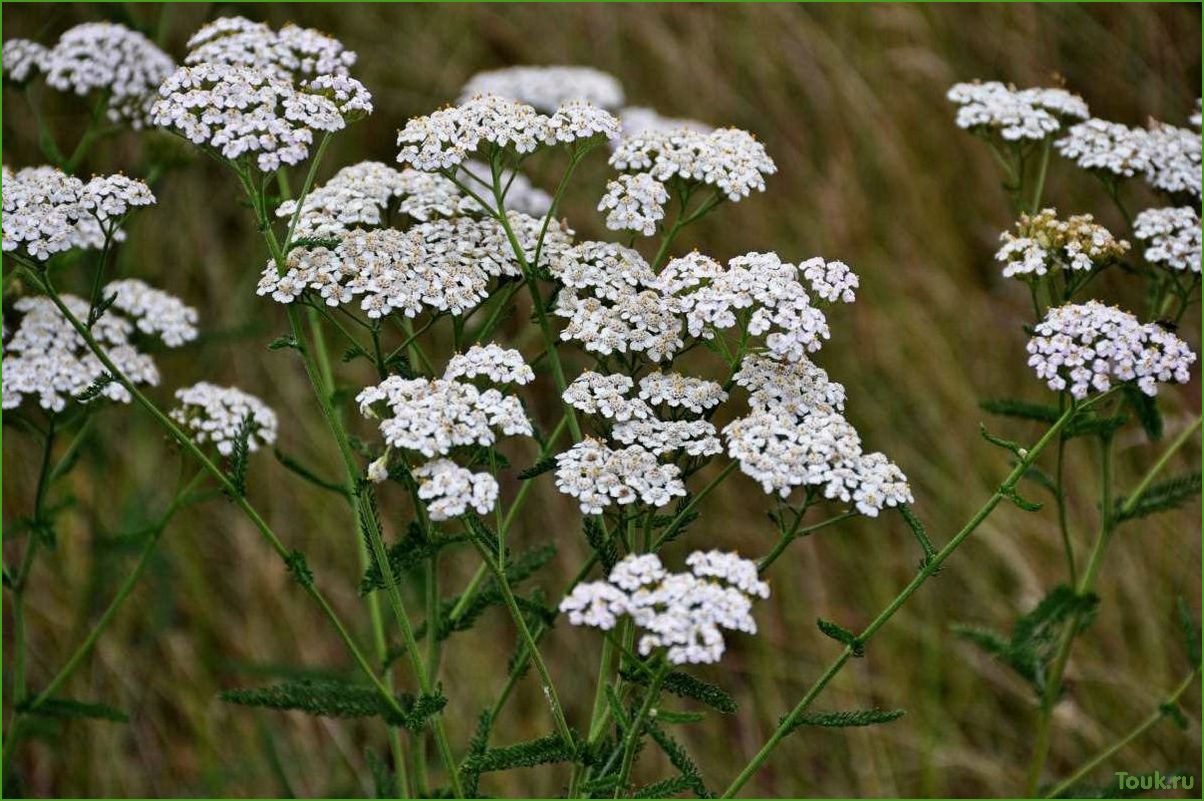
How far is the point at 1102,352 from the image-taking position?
3023 mm

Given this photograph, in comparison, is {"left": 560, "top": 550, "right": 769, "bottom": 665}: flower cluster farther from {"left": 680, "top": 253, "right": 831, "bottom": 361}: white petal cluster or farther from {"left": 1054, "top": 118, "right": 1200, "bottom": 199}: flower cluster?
{"left": 1054, "top": 118, "right": 1200, "bottom": 199}: flower cluster

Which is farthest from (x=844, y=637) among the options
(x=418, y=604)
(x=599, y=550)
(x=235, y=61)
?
(x=418, y=604)

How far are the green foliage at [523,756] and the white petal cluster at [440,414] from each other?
677 mm

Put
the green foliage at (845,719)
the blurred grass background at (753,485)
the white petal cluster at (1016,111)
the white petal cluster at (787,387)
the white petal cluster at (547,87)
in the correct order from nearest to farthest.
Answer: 1. the green foliage at (845,719)
2. the white petal cluster at (787,387)
3. the white petal cluster at (1016,111)
4. the white petal cluster at (547,87)
5. the blurred grass background at (753,485)

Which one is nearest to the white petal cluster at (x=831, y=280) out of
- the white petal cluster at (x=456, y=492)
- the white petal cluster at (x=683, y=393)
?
the white petal cluster at (x=683, y=393)

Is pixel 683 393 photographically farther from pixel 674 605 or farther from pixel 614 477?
pixel 674 605

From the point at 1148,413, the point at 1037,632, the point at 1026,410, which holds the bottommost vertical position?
the point at 1037,632

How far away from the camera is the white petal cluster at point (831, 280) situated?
3098mm

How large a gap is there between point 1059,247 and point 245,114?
2174mm

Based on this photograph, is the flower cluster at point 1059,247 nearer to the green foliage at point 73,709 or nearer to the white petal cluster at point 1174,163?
the white petal cluster at point 1174,163

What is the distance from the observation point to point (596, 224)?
6.94 metres

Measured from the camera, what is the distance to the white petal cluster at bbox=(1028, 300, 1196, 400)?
118 inches

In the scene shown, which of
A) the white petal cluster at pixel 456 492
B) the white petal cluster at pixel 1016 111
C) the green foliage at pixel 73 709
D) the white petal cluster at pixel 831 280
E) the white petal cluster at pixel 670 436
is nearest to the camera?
the white petal cluster at pixel 456 492

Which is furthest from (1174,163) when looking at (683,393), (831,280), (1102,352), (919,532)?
(683,393)
